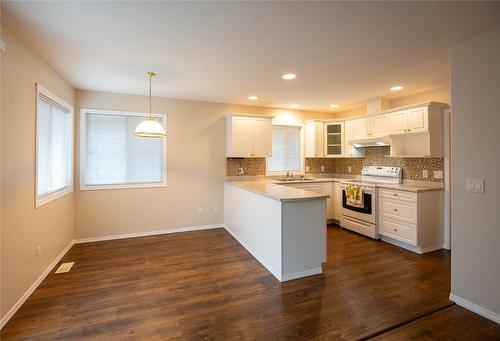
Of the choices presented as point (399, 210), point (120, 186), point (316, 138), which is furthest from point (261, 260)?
point (316, 138)

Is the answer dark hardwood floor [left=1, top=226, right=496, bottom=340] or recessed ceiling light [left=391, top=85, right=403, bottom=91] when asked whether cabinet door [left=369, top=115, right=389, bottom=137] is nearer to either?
recessed ceiling light [left=391, top=85, right=403, bottom=91]

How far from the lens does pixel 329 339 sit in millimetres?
1876

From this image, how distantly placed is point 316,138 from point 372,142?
1169 millimetres

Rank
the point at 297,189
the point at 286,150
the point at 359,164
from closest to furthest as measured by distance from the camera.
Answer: the point at 297,189 → the point at 359,164 → the point at 286,150

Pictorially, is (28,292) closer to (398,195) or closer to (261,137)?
(261,137)

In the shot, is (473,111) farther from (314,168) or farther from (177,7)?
(314,168)

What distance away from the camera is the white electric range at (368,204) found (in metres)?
4.14

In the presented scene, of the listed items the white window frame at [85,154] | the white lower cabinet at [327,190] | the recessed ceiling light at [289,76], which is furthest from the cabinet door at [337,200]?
the white window frame at [85,154]

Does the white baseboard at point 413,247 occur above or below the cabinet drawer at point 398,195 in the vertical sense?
below

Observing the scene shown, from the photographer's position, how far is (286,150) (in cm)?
551

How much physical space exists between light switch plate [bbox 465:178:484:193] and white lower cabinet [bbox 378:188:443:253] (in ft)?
4.39

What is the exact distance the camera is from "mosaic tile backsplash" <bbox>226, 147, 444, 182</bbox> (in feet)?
13.0

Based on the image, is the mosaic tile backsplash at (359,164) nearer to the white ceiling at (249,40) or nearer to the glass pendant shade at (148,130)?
the white ceiling at (249,40)

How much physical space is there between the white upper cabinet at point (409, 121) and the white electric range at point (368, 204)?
29.6 inches
